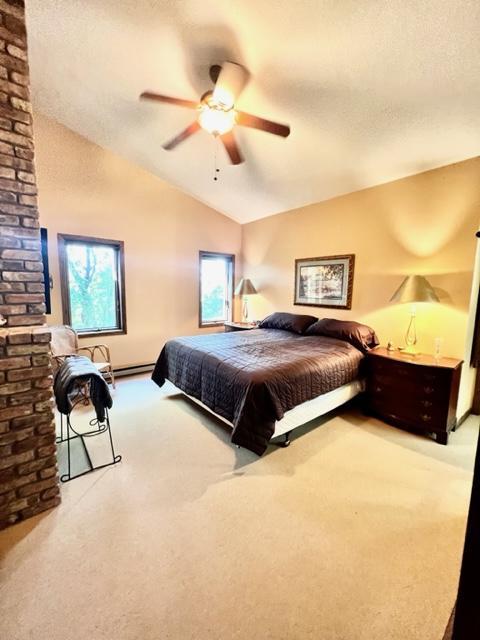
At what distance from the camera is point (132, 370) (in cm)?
425

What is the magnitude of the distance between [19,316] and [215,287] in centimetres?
371

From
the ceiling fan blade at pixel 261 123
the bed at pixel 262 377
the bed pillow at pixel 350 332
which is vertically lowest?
the bed at pixel 262 377

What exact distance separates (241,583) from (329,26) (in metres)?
3.11

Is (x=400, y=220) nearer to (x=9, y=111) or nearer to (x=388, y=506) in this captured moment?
(x=388, y=506)

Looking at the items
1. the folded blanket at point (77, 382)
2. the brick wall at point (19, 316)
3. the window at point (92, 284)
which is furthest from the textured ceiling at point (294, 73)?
the folded blanket at point (77, 382)

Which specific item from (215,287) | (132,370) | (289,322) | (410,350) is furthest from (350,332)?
(132,370)

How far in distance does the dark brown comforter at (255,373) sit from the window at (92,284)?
1.32 m

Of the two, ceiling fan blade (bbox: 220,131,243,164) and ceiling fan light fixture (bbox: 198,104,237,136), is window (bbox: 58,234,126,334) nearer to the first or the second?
ceiling fan blade (bbox: 220,131,243,164)

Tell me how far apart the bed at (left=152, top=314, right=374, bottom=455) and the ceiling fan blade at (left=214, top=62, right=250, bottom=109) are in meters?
2.04

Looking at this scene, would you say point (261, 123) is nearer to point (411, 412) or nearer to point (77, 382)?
point (77, 382)

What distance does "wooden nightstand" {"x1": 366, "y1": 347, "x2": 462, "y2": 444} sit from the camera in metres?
2.43

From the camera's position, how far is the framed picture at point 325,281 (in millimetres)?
3654

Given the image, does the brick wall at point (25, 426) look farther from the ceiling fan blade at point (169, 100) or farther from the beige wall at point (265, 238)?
the beige wall at point (265, 238)

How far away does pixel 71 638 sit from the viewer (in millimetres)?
1071
